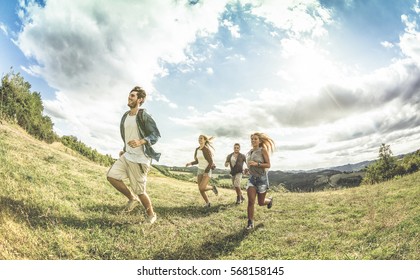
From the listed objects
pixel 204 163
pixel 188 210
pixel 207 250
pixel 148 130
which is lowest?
pixel 207 250

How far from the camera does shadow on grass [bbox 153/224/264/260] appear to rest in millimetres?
6391

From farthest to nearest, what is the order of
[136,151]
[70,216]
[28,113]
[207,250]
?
[28,113] < [136,151] < [70,216] < [207,250]

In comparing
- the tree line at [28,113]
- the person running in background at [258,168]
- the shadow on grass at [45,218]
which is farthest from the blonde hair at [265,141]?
the tree line at [28,113]

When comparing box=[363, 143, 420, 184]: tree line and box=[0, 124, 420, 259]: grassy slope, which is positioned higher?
box=[363, 143, 420, 184]: tree line

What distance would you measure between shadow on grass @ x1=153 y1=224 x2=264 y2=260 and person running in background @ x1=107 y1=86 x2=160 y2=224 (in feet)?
3.87

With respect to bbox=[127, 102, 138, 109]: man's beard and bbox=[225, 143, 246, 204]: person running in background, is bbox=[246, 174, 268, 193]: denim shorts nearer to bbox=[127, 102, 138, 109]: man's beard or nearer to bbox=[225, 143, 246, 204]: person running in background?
bbox=[127, 102, 138, 109]: man's beard

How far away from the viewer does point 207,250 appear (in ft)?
22.4

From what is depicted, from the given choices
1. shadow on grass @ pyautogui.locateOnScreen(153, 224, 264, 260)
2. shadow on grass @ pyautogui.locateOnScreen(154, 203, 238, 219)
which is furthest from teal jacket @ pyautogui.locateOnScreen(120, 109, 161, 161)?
shadow on grass @ pyautogui.locateOnScreen(154, 203, 238, 219)

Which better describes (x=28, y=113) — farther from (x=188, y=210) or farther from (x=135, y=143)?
(x=135, y=143)

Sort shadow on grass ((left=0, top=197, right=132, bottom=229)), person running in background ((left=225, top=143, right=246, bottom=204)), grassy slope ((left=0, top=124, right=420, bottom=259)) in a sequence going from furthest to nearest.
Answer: person running in background ((left=225, top=143, right=246, bottom=204)) → shadow on grass ((left=0, top=197, right=132, bottom=229)) → grassy slope ((left=0, top=124, right=420, bottom=259))

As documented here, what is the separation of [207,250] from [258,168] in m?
2.46

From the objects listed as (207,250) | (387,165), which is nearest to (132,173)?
(207,250)

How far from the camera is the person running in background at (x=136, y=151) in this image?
735cm

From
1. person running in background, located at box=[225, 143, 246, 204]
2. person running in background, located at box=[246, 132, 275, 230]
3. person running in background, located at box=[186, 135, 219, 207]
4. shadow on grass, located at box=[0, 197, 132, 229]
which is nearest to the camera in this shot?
shadow on grass, located at box=[0, 197, 132, 229]
